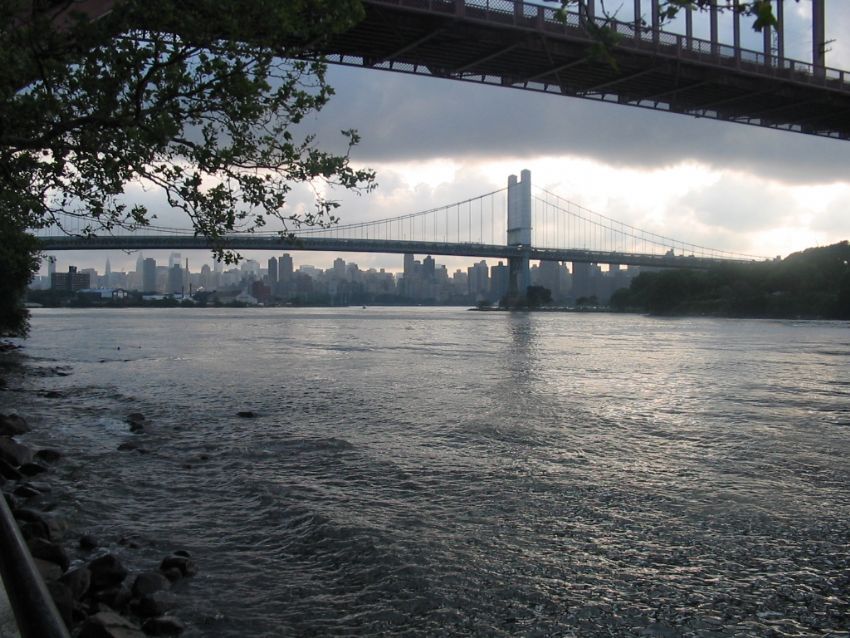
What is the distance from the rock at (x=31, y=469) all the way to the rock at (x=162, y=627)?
4.25 meters

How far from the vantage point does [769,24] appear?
87.7 inches

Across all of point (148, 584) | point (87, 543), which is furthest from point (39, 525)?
point (148, 584)

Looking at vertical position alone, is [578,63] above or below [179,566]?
above

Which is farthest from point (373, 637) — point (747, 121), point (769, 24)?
point (747, 121)

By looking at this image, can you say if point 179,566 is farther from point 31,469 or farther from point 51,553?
point 31,469

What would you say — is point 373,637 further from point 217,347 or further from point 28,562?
point 217,347

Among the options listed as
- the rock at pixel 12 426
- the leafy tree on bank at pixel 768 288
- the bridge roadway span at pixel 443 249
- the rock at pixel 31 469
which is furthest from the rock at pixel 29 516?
the leafy tree on bank at pixel 768 288

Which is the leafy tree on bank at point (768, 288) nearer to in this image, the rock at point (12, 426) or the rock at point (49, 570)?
the rock at point (12, 426)

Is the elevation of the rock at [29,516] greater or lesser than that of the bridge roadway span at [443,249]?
lesser

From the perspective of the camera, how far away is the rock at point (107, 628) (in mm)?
3262

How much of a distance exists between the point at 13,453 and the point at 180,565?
A: 3.86m

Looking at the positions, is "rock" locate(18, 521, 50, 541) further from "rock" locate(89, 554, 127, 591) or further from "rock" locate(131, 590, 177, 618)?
"rock" locate(131, 590, 177, 618)

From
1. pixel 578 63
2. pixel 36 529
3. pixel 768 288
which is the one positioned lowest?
pixel 36 529

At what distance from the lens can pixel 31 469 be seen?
724 centimetres
